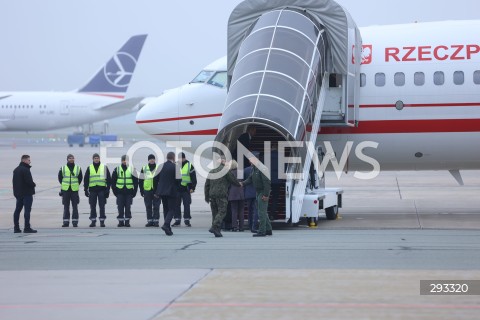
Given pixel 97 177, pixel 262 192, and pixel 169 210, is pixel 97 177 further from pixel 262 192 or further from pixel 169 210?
pixel 262 192

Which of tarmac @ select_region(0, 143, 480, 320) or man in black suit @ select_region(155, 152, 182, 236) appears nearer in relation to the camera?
tarmac @ select_region(0, 143, 480, 320)

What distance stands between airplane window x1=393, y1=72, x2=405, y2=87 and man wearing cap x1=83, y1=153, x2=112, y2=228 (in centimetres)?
777

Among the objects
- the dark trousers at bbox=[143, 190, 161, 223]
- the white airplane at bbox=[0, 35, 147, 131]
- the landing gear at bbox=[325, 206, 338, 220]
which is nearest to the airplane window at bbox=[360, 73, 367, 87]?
the landing gear at bbox=[325, 206, 338, 220]

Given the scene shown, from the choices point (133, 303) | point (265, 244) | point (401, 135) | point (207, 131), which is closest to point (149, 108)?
point (207, 131)

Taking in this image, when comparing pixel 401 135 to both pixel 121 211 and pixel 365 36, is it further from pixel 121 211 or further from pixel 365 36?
pixel 121 211

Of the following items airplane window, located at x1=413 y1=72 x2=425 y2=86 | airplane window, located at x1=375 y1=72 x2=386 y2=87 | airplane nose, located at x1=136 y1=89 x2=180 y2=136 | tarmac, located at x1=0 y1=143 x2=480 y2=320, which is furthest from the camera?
airplane nose, located at x1=136 y1=89 x2=180 y2=136

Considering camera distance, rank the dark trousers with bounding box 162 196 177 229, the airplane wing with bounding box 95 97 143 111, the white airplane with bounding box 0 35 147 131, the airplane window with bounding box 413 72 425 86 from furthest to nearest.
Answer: the airplane wing with bounding box 95 97 143 111
the white airplane with bounding box 0 35 147 131
the airplane window with bounding box 413 72 425 86
the dark trousers with bounding box 162 196 177 229

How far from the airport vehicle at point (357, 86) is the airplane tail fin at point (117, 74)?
77.0 m

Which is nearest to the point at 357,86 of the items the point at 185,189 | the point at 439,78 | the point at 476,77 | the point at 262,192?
the point at 439,78

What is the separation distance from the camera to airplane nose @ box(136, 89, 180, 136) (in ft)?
87.7

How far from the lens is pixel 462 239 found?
2042cm

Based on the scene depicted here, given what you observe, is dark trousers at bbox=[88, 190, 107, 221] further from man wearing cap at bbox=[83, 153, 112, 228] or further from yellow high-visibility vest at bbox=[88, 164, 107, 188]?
yellow high-visibility vest at bbox=[88, 164, 107, 188]

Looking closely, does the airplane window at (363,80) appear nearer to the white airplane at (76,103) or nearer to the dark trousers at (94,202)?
the dark trousers at (94,202)

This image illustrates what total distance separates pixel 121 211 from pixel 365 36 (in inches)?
314
